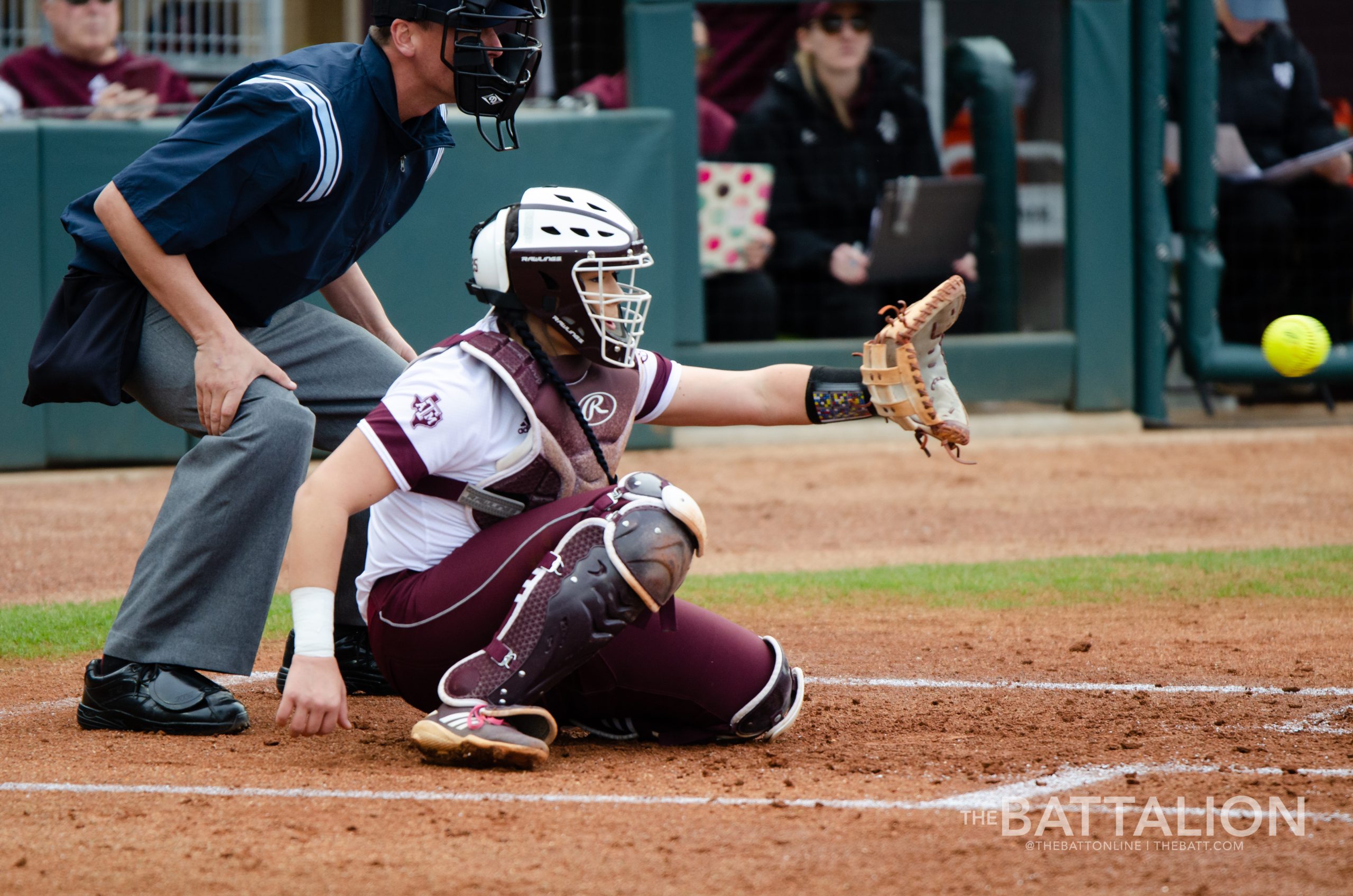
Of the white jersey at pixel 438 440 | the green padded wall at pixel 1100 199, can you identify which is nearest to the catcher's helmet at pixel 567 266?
the white jersey at pixel 438 440

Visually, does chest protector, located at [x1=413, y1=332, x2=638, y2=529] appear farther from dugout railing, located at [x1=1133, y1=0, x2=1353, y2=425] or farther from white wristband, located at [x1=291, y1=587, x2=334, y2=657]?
dugout railing, located at [x1=1133, y1=0, x2=1353, y2=425]

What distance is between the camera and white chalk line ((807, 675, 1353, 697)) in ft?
12.4

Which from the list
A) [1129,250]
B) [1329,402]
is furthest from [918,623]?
[1329,402]

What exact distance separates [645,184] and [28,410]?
3.51 meters

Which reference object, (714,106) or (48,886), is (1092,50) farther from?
(48,886)

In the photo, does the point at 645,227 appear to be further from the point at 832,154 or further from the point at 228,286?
the point at 228,286

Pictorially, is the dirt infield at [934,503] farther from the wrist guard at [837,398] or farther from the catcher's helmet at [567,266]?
the catcher's helmet at [567,266]

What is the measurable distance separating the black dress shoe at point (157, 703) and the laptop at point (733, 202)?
18.8 ft

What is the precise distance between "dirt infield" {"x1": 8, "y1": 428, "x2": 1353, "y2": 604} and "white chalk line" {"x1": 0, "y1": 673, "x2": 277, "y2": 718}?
160cm

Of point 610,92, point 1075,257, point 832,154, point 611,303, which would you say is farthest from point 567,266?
point 1075,257

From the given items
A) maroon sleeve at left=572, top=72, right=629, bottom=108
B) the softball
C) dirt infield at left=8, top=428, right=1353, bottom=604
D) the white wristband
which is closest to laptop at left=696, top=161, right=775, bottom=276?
maroon sleeve at left=572, top=72, right=629, bottom=108

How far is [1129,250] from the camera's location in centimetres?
912

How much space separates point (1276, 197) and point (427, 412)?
7645 millimetres

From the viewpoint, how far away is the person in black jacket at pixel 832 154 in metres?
8.82
